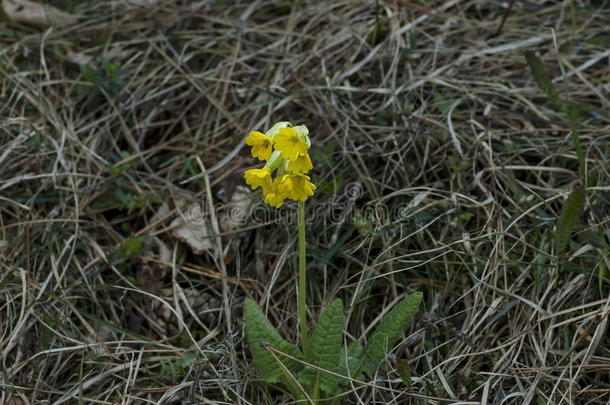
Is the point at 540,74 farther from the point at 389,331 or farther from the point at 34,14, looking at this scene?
the point at 34,14

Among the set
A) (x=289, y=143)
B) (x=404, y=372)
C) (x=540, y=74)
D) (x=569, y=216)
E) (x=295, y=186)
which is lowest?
(x=404, y=372)

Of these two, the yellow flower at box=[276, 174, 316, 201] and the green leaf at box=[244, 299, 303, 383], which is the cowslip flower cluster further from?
the green leaf at box=[244, 299, 303, 383]

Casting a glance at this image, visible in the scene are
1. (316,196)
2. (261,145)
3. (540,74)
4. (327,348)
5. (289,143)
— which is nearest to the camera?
(289,143)

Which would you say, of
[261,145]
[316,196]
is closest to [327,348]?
[261,145]

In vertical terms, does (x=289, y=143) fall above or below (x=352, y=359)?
above

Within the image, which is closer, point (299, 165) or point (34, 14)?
point (299, 165)

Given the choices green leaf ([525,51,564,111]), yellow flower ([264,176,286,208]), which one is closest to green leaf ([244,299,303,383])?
yellow flower ([264,176,286,208])

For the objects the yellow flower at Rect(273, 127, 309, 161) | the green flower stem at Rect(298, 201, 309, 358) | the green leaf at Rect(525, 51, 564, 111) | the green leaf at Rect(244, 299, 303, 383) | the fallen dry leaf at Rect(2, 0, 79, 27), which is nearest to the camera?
the yellow flower at Rect(273, 127, 309, 161)
